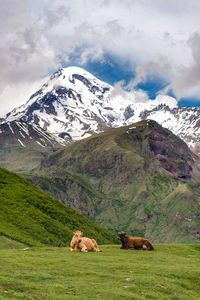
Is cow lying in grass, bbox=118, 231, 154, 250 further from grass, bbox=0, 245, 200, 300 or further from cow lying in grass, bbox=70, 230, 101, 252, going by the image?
grass, bbox=0, 245, 200, 300

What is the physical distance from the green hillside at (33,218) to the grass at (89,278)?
856 inches

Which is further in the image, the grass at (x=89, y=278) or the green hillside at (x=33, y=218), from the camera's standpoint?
the green hillside at (x=33, y=218)

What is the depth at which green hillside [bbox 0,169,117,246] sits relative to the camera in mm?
61700

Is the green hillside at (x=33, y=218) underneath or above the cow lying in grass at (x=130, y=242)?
above

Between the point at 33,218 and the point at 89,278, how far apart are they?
4704 cm

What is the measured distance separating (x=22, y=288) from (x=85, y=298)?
3.85 meters

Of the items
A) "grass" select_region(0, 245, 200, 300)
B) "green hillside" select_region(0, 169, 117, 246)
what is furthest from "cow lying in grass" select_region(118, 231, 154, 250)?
"green hillside" select_region(0, 169, 117, 246)

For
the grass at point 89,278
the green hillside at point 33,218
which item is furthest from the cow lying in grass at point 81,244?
the green hillside at point 33,218

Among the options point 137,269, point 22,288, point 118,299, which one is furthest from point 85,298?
point 137,269

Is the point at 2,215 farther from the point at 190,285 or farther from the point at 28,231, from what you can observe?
the point at 190,285

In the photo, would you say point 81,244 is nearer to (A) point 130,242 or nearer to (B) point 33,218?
(A) point 130,242

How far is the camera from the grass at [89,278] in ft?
73.0

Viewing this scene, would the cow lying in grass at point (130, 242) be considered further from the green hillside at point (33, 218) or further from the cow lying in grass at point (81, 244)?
the green hillside at point (33, 218)

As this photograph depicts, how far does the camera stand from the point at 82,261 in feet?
108
